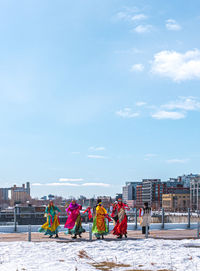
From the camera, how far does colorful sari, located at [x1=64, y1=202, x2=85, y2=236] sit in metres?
18.9

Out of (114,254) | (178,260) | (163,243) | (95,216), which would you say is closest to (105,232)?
(95,216)

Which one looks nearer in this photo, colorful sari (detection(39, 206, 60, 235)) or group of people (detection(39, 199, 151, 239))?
group of people (detection(39, 199, 151, 239))

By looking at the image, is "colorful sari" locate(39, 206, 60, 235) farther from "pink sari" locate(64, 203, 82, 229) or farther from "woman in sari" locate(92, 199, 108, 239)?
"woman in sari" locate(92, 199, 108, 239)

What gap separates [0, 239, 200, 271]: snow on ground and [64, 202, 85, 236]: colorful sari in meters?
1.90

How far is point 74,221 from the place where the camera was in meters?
19.0

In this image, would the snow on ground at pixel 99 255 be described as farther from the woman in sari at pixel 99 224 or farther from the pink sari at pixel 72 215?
the pink sari at pixel 72 215

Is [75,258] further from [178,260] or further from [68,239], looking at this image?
[68,239]

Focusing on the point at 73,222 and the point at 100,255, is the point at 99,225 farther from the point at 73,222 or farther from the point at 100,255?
the point at 100,255

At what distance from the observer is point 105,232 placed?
18.8m

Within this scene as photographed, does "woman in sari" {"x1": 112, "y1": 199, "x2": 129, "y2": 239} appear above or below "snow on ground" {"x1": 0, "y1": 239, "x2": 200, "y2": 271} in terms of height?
above

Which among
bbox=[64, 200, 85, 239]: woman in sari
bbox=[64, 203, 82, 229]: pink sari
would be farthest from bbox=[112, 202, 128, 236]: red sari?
bbox=[64, 203, 82, 229]: pink sari

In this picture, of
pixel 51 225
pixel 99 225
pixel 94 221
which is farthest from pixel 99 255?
pixel 51 225

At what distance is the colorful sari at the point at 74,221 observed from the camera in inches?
743

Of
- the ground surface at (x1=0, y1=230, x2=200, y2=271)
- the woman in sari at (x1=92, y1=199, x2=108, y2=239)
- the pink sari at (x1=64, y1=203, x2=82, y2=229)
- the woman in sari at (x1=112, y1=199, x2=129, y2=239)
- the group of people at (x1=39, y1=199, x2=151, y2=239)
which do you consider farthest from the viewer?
the woman in sari at (x1=112, y1=199, x2=129, y2=239)
